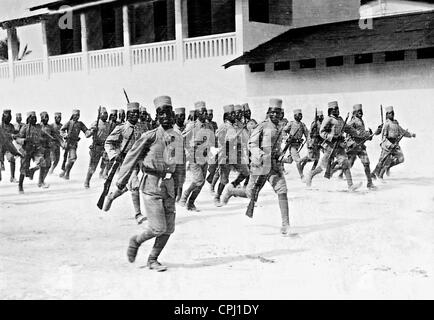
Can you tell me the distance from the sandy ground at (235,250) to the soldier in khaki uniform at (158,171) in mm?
505

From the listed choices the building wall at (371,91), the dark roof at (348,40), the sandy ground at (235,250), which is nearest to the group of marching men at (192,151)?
the sandy ground at (235,250)

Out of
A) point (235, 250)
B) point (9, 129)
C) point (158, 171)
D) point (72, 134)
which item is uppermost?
point (9, 129)

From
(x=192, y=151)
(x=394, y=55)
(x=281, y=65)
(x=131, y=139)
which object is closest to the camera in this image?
(x=131, y=139)

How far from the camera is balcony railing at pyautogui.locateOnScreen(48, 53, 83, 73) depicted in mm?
22484

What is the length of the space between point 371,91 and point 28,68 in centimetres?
1363

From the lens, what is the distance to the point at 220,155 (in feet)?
38.4

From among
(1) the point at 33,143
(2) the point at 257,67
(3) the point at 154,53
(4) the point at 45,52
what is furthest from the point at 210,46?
(4) the point at 45,52

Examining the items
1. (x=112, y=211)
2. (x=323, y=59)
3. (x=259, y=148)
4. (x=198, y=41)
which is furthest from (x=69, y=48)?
(x=259, y=148)

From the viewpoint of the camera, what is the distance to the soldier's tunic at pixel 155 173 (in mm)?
6805

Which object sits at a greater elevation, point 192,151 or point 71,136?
point 71,136

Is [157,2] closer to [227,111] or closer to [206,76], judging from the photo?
[206,76]

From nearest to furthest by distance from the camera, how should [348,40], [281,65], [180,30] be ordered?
[348,40] → [281,65] → [180,30]

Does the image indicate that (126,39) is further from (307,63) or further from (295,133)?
(295,133)

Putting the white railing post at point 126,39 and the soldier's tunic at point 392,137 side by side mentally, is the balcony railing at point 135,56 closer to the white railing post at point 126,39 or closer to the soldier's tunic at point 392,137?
the white railing post at point 126,39
